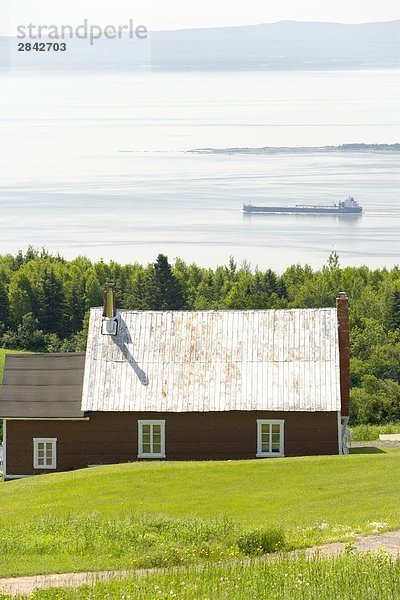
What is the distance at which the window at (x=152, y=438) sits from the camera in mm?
36625

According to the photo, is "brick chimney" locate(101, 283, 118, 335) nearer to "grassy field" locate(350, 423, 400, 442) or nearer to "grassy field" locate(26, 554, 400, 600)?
"grassy field" locate(350, 423, 400, 442)

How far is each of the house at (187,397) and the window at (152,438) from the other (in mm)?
32

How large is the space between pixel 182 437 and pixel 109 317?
534 centimetres

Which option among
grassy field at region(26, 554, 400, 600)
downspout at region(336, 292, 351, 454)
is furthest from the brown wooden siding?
grassy field at region(26, 554, 400, 600)

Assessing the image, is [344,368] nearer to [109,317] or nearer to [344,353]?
[344,353]

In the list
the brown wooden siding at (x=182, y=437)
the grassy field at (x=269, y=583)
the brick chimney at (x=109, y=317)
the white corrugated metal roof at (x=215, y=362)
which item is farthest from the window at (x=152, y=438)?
the grassy field at (x=269, y=583)

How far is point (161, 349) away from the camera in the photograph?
38.5 meters

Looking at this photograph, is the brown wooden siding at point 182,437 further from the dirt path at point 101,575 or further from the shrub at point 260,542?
the shrub at point 260,542

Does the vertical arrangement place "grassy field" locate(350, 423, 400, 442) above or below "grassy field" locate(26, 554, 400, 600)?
above

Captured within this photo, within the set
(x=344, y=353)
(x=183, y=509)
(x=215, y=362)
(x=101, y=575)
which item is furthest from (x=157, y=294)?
(x=101, y=575)

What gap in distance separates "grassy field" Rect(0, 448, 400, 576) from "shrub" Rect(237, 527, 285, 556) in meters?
0.11

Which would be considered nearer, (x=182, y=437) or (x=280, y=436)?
(x=280, y=436)

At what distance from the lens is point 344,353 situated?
38094 millimetres

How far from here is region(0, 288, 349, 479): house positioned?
36.4 m
